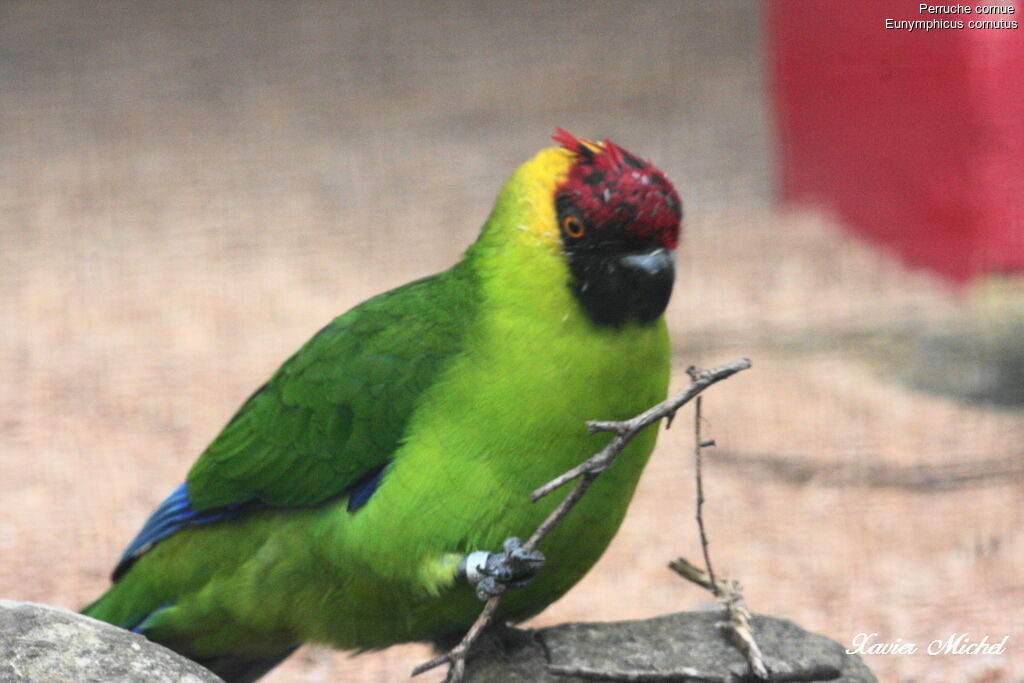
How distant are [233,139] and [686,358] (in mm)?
3841

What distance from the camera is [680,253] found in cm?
555

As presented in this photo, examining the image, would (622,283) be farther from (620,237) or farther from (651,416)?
(651,416)

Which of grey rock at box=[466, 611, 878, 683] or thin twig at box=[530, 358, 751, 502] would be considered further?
grey rock at box=[466, 611, 878, 683]

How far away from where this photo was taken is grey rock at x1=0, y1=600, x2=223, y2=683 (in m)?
1.68

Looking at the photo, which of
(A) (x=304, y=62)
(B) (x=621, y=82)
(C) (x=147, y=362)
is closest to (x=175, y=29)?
(A) (x=304, y=62)

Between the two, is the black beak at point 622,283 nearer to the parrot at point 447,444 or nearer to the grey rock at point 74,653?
the parrot at point 447,444

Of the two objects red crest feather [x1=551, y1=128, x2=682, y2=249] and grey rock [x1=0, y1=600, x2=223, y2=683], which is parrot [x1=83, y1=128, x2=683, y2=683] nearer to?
red crest feather [x1=551, y1=128, x2=682, y2=249]

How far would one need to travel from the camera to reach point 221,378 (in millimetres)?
4500

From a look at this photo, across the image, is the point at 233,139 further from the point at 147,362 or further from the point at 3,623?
the point at 3,623

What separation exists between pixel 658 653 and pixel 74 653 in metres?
0.91
